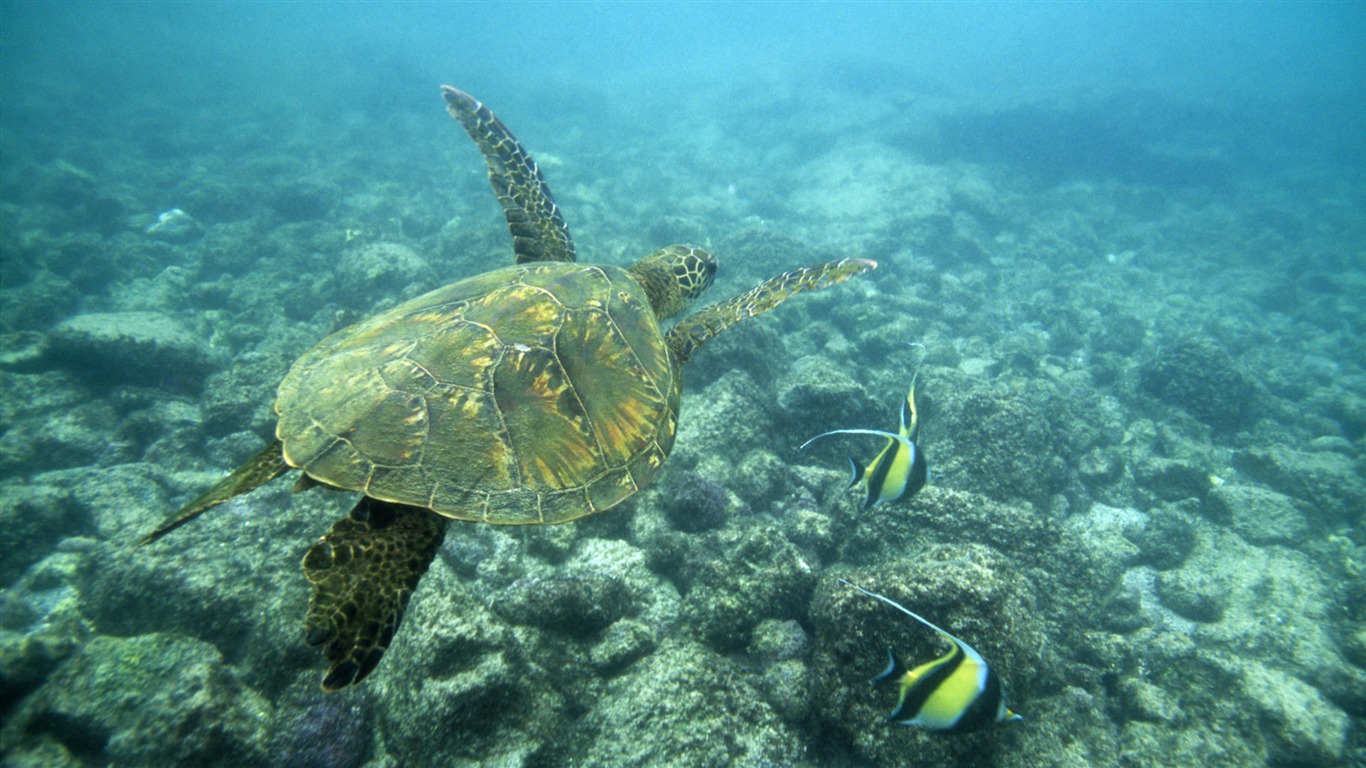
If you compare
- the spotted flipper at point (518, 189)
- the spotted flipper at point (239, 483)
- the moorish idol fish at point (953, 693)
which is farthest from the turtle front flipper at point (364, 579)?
the spotted flipper at point (518, 189)

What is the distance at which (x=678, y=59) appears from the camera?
65.3 meters

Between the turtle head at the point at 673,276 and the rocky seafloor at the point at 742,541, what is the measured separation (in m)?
1.40

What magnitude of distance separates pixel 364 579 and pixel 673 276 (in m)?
3.66

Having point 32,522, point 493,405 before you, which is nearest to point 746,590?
point 493,405

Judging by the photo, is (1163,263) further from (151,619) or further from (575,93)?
(575,93)

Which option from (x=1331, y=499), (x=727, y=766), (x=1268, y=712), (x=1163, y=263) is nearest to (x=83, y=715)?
(x=727, y=766)

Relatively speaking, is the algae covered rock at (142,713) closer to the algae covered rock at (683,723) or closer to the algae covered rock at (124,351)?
the algae covered rock at (683,723)

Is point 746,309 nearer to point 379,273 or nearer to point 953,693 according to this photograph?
point 953,693

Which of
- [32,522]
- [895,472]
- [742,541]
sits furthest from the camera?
[32,522]

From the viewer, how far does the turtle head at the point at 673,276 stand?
5051mm

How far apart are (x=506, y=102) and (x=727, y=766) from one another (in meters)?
40.2

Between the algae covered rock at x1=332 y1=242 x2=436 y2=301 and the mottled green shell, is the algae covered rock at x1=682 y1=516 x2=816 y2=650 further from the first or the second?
the algae covered rock at x1=332 y1=242 x2=436 y2=301

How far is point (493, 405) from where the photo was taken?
2926 millimetres

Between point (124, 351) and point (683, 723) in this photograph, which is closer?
point (683, 723)
